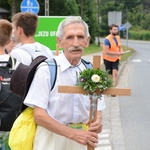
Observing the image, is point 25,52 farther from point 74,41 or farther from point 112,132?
point 112,132

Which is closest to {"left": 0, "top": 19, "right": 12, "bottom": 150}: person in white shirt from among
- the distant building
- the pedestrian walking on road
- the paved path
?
the paved path

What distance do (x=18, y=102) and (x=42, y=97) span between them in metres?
1.17

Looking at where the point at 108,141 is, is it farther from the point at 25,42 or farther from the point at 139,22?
the point at 139,22

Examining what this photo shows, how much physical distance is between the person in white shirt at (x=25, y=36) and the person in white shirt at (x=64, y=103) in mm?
1383

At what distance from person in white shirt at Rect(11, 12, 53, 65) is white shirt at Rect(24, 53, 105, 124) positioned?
4.65 ft

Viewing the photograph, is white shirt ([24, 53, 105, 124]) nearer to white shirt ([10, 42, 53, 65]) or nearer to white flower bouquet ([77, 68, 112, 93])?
white flower bouquet ([77, 68, 112, 93])

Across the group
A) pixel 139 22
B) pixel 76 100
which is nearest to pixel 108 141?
pixel 76 100

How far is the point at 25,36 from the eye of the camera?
16.6ft

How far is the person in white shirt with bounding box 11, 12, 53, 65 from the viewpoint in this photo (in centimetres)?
489

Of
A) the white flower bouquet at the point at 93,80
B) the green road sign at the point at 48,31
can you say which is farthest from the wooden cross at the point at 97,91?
the green road sign at the point at 48,31

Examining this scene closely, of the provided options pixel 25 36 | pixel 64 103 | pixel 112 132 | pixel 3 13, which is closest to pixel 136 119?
pixel 112 132

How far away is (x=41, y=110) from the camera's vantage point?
3285 mm

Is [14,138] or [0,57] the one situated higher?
[0,57]

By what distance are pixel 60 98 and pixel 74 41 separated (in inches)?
14.2
